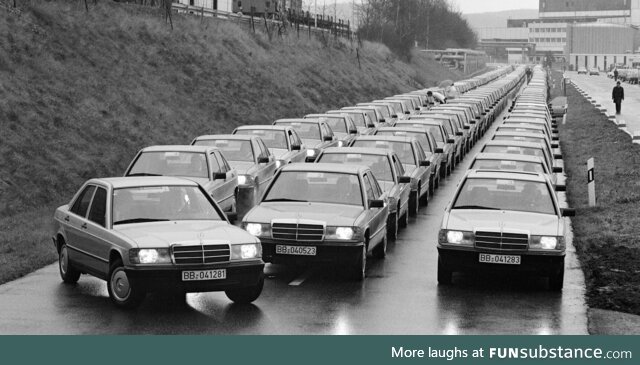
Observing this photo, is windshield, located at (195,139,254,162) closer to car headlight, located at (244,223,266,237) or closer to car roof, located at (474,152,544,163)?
car roof, located at (474,152,544,163)

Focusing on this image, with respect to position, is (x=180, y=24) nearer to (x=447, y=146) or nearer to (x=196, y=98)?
(x=196, y=98)

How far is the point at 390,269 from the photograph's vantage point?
607 inches

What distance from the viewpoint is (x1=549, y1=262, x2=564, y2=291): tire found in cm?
1367

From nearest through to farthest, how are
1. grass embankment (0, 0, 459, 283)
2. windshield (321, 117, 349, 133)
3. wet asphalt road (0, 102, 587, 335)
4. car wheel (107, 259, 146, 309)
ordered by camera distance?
wet asphalt road (0, 102, 587, 335) → car wheel (107, 259, 146, 309) → grass embankment (0, 0, 459, 283) → windshield (321, 117, 349, 133)

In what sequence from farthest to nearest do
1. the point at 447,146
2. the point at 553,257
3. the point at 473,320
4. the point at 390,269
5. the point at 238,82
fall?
the point at 238,82 < the point at 447,146 < the point at 390,269 < the point at 553,257 < the point at 473,320

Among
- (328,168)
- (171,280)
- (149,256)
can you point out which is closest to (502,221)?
(328,168)

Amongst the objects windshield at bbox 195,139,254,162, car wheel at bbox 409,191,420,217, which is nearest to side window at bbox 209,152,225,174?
windshield at bbox 195,139,254,162

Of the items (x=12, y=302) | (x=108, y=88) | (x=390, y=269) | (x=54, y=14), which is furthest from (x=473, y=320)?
(x=54, y=14)

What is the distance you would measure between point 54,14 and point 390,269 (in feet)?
86.3

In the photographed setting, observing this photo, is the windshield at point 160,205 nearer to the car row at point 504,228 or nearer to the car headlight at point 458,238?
the car headlight at point 458,238

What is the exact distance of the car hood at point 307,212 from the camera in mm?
14148

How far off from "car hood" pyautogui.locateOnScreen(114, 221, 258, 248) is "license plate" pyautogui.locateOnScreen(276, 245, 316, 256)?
1356mm

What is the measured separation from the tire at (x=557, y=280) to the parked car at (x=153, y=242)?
372cm

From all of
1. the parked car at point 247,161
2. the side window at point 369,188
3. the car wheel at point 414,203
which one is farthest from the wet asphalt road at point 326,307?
the car wheel at point 414,203
